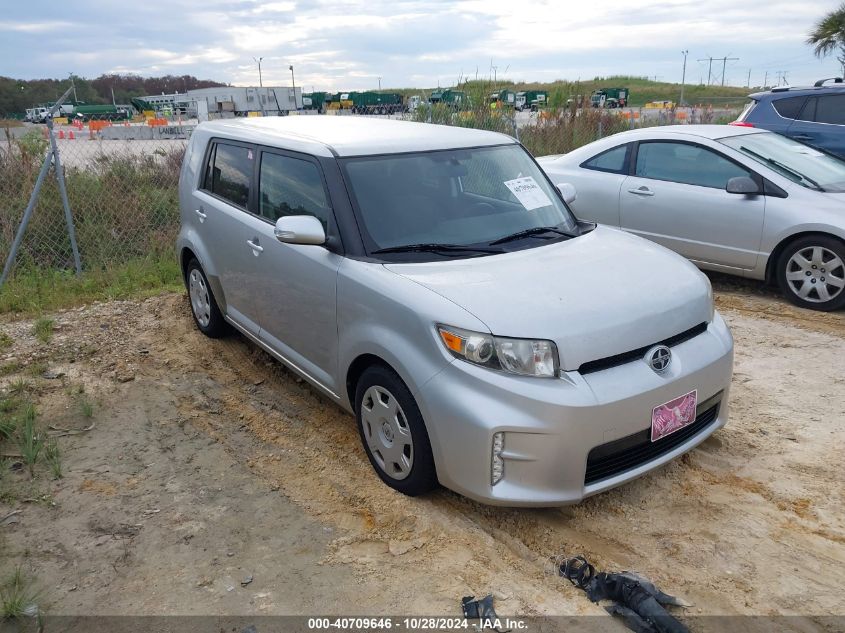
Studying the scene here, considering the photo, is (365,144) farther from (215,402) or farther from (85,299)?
Result: (85,299)

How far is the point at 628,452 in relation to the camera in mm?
3135

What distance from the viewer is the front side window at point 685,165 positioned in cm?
667

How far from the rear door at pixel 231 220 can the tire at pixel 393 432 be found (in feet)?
4.89

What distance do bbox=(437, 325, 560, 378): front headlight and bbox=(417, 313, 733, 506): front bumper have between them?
0.13ft

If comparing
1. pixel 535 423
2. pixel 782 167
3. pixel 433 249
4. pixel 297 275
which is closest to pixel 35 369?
pixel 297 275

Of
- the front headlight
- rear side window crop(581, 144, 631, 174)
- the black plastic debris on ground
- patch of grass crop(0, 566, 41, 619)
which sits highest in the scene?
rear side window crop(581, 144, 631, 174)

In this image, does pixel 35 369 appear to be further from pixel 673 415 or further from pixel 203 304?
pixel 673 415

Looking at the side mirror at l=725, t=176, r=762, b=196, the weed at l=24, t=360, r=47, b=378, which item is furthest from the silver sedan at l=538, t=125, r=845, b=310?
the weed at l=24, t=360, r=47, b=378

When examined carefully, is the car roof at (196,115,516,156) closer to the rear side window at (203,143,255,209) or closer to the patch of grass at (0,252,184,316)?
the rear side window at (203,143,255,209)

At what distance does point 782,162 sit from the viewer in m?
6.62

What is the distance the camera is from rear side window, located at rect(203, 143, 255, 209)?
15.5ft

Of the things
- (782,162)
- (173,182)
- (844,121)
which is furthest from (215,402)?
(844,121)

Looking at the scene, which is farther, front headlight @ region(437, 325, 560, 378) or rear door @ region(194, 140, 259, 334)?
rear door @ region(194, 140, 259, 334)

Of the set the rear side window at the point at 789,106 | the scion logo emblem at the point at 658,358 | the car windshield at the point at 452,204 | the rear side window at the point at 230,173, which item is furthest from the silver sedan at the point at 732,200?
the scion logo emblem at the point at 658,358
